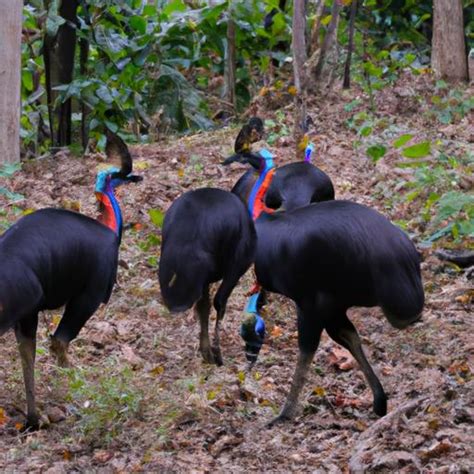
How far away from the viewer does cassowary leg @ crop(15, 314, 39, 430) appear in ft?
17.3

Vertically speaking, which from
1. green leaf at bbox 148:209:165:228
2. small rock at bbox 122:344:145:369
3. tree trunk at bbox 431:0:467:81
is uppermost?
tree trunk at bbox 431:0:467:81

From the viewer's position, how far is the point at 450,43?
13.3 m

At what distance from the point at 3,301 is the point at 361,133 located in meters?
6.87

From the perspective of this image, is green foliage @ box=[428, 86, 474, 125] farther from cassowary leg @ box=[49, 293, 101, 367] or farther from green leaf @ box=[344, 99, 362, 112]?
cassowary leg @ box=[49, 293, 101, 367]

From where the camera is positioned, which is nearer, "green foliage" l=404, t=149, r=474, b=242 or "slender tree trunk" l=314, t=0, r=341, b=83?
"green foliage" l=404, t=149, r=474, b=242

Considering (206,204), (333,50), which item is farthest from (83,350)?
(333,50)

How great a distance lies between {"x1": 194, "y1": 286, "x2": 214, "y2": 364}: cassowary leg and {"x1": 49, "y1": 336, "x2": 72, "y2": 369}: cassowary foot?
0.86 metres

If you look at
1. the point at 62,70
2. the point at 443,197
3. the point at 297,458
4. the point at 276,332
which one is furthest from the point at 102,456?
the point at 62,70

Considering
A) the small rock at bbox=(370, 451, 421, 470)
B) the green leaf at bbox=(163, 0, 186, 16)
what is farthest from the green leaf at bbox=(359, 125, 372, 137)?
the small rock at bbox=(370, 451, 421, 470)

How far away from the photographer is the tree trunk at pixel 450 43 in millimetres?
13266

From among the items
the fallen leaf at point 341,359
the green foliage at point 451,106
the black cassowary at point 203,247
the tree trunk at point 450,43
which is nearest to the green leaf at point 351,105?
the green foliage at point 451,106

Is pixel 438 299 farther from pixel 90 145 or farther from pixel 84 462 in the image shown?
pixel 90 145

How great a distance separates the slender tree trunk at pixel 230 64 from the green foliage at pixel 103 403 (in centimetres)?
736

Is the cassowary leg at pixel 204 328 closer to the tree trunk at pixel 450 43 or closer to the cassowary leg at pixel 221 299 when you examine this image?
the cassowary leg at pixel 221 299
